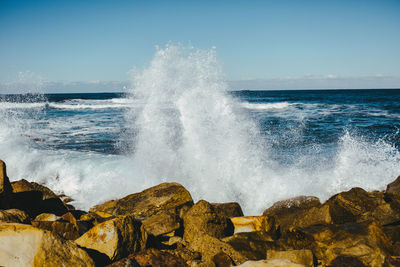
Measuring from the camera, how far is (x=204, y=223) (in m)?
4.00

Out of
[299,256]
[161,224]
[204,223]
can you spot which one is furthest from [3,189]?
[299,256]

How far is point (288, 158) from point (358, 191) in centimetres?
409

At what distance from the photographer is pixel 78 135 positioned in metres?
14.8

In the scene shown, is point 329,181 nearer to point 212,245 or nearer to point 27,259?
point 212,245

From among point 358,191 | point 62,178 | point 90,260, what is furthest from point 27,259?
point 62,178

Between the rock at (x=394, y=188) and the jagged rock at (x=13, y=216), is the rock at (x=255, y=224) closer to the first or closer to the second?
the rock at (x=394, y=188)

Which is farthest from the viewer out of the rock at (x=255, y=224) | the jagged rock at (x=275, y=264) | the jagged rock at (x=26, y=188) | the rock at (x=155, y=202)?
the jagged rock at (x=26, y=188)

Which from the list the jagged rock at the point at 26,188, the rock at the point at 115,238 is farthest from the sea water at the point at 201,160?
the rock at the point at 115,238

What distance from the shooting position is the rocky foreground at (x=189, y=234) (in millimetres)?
2598

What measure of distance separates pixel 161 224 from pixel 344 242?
82.3 inches

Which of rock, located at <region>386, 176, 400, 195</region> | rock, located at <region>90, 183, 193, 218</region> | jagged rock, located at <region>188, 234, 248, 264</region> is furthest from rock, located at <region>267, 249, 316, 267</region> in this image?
rock, located at <region>386, 176, 400, 195</region>

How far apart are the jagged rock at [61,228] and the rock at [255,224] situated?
2.05m

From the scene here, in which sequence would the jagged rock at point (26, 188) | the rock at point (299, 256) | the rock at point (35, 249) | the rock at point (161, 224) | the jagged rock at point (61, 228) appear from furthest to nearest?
the jagged rock at point (26, 188), the rock at point (161, 224), the jagged rock at point (61, 228), the rock at point (299, 256), the rock at point (35, 249)

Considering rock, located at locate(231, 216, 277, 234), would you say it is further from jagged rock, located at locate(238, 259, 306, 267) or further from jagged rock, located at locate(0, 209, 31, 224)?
jagged rock, located at locate(0, 209, 31, 224)
